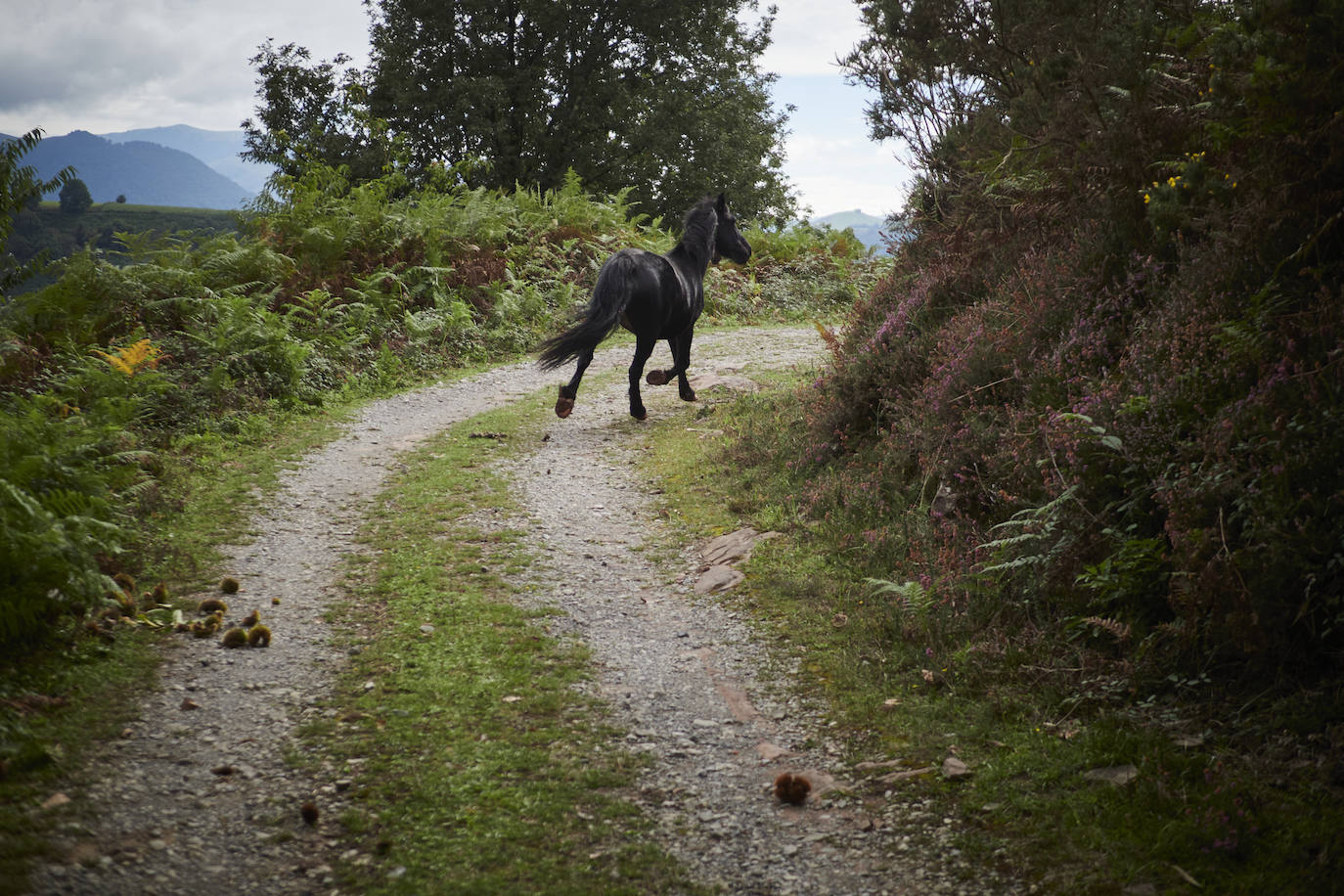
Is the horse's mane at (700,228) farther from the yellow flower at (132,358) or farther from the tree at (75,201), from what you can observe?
the tree at (75,201)

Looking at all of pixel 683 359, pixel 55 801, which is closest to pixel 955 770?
→ pixel 55 801

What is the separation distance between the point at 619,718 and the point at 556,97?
2338 centimetres

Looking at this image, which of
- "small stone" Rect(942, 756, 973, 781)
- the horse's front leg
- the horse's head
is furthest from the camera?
the horse's head

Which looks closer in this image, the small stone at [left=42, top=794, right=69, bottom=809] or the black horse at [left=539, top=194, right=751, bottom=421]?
the small stone at [left=42, top=794, right=69, bottom=809]

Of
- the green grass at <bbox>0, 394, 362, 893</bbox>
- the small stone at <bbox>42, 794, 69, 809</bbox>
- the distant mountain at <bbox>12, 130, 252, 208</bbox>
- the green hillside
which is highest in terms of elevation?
the distant mountain at <bbox>12, 130, 252, 208</bbox>

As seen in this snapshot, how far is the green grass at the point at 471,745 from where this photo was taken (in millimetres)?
3158

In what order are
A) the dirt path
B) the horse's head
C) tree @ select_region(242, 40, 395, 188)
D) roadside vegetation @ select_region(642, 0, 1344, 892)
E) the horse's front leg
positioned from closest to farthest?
the dirt path
roadside vegetation @ select_region(642, 0, 1344, 892)
the horse's front leg
the horse's head
tree @ select_region(242, 40, 395, 188)

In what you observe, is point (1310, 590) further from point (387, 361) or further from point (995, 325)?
point (387, 361)

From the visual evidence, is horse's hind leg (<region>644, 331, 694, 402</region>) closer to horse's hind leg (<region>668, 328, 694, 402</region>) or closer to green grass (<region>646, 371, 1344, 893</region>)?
horse's hind leg (<region>668, 328, 694, 402</region>)

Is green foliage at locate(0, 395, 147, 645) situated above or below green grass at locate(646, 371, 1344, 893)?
above

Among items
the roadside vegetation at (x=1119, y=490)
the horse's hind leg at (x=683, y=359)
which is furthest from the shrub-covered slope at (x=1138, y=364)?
the horse's hind leg at (x=683, y=359)

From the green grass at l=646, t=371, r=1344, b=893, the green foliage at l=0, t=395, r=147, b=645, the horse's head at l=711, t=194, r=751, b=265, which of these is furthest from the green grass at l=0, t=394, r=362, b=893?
the horse's head at l=711, t=194, r=751, b=265

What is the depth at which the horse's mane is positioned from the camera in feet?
37.8

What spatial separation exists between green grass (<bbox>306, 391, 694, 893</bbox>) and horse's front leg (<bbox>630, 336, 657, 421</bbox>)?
464 cm
